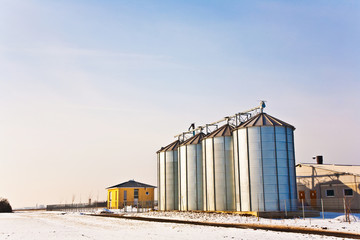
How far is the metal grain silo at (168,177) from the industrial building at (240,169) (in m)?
0.19

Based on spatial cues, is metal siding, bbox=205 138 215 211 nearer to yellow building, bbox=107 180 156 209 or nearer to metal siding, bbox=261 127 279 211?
metal siding, bbox=261 127 279 211

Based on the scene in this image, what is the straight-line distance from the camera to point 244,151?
44562 mm

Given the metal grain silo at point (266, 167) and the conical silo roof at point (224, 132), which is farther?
the conical silo roof at point (224, 132)

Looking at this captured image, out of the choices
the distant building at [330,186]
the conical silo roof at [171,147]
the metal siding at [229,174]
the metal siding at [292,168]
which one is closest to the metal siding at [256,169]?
the metal siding at [292,168]

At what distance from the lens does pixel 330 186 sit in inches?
2071

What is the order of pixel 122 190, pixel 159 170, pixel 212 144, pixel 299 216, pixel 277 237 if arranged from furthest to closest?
pixel 122 190 < pixel 159 170 < pixel 212 144 < pixel 299 216 < pixel 277 237

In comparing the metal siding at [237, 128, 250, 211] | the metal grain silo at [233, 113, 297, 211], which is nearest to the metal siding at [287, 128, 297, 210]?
the metal grain silo at [233, 113, 297, 211]

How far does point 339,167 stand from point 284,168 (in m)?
16.5

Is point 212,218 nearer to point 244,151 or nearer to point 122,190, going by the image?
point 244,151

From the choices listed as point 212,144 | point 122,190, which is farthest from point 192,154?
point 122,190

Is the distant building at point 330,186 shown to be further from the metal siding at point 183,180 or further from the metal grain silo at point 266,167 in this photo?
the metal siding at point 183,180

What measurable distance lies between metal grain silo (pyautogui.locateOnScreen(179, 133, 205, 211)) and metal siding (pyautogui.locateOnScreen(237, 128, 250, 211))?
11.5m

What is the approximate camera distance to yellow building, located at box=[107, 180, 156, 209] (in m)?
89.9

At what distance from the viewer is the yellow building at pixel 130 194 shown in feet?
295
